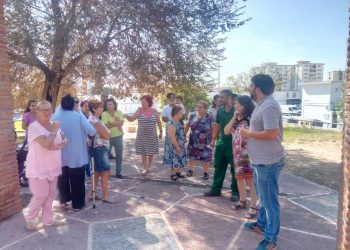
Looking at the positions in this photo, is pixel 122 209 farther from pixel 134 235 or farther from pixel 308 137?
pixel 308 137

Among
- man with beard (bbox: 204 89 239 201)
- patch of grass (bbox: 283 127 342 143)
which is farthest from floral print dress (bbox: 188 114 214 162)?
patch of grass (bbox: 283 127 342 143)

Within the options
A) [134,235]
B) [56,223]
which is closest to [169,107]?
[56,223]

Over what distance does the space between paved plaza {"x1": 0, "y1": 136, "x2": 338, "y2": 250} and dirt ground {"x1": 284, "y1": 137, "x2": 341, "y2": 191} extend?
43.5 inches

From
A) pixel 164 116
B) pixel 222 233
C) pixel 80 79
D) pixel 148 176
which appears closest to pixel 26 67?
pixel 80 79

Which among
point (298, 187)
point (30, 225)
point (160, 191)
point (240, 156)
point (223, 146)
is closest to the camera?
point (30, 225)

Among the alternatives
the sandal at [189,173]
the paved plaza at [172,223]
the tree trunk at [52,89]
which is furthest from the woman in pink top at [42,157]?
the tree trunk at [52,89]

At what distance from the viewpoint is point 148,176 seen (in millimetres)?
7266

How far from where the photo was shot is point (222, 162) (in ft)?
18.1

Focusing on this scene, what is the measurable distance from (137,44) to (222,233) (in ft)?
20.5

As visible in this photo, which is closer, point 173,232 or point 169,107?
point 173,232

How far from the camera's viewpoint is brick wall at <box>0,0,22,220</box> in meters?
4.63

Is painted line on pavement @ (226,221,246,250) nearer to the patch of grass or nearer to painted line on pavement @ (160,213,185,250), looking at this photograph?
painted line on pavement @ (160,213,185,250)

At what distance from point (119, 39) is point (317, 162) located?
6401 millimetres

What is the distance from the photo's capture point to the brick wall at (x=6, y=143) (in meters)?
4.63
